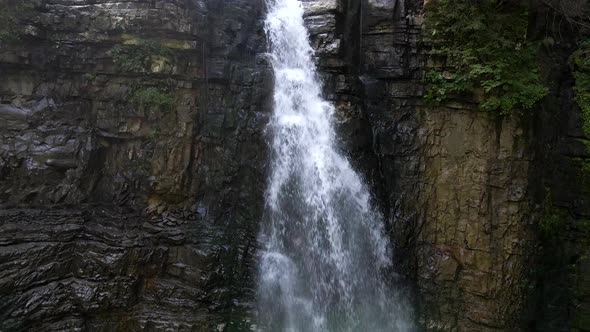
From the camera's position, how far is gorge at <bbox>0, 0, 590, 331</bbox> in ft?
28.2

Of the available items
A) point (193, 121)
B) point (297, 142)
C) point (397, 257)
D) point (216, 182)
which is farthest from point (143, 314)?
point (397, 257)

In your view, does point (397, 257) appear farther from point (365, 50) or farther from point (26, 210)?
point (26, 210)

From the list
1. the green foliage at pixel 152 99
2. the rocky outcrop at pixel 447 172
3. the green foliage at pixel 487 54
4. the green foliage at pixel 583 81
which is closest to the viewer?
the green foliage at pixel 487 54

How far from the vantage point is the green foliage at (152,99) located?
31.4 ft

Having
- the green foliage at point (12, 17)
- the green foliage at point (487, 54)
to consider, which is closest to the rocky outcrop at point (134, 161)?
the green foliage at point (12, 17)

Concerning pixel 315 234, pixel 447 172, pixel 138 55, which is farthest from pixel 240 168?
pixel 447 172

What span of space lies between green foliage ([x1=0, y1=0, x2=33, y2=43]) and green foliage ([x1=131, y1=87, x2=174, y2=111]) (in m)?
2.79

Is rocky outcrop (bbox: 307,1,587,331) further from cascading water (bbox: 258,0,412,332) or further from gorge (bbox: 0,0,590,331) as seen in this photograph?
cascading water (bbox: 258,0,412,332)

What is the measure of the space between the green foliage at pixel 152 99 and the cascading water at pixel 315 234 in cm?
258

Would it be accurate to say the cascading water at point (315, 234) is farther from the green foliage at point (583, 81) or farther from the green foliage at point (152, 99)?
the green foliage at point (583, 81)

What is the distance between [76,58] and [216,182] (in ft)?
14.4

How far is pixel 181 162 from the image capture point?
9.76 m

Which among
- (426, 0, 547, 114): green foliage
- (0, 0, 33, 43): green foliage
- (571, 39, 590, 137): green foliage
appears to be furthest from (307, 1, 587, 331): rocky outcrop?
(0, 0, 33, 43): green foliage

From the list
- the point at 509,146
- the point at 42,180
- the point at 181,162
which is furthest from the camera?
the point at 181,162
